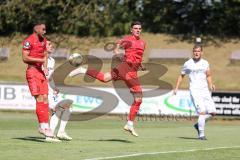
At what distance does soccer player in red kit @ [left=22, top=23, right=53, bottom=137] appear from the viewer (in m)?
13.5

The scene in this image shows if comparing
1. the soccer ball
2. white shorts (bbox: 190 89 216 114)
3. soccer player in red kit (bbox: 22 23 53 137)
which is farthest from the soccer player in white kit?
soccer player in red kit (bbox: 22 23 53 137)

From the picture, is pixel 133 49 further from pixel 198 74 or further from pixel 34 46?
pixel 198 74

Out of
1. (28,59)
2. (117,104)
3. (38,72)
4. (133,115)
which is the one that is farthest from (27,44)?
(117,104)

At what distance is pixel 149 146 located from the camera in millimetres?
→ 13531

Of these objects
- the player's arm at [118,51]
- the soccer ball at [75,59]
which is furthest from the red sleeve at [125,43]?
the soccer ball at [75,59]

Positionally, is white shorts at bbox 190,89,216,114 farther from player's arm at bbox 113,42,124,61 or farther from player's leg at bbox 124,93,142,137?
player's arm at bbox 113,42,124,61

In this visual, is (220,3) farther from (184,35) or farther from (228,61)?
(228,61)

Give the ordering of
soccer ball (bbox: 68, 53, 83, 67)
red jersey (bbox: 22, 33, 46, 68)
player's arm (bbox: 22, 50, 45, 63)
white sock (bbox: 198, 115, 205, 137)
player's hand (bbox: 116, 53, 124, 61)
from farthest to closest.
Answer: white sock (bbox: 198, 115, 205, 137) < soccer ball (bbox: 68, 53, 83, 67) < player's hand (bbox: 116, 53, 124, 61) < red jersey (bbox: 22, 33, 46, 68) < player's arm (bbox: 22, 50, 45, 63)

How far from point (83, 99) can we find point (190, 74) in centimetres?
1528

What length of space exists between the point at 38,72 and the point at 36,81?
0.21 meters

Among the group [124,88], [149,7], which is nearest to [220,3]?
[149,7]

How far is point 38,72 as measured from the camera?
1365 centimetres

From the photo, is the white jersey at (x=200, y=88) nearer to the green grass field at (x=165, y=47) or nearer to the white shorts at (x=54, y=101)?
the white shorts at (x=54, y=101)

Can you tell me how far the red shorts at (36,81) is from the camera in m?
13.5
